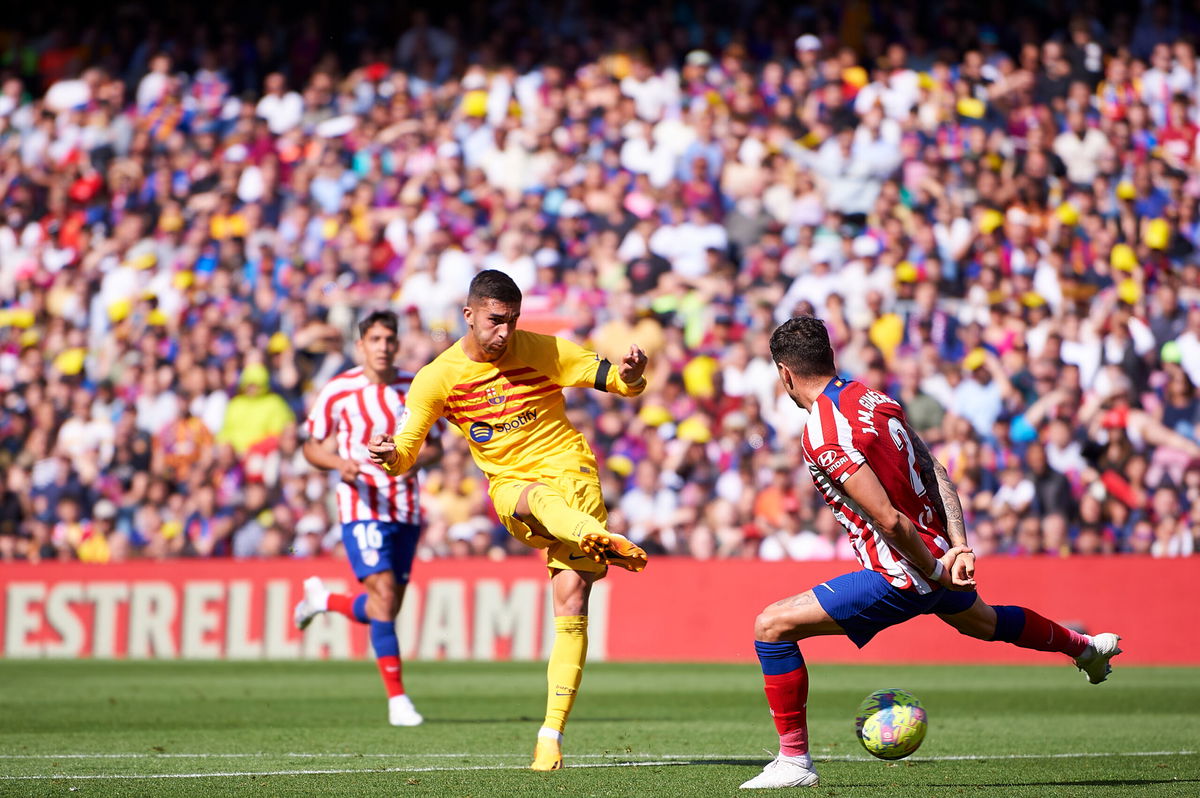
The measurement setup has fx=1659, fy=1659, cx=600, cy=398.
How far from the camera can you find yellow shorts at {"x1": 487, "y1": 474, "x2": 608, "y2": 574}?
317 inches

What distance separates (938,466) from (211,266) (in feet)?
57.2

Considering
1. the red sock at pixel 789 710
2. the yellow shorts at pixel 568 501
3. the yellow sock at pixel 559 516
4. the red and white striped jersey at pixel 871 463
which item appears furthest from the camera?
the yellow shorts at pixel 568 501

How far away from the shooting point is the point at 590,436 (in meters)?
19.1

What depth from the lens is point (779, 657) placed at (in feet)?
23.6

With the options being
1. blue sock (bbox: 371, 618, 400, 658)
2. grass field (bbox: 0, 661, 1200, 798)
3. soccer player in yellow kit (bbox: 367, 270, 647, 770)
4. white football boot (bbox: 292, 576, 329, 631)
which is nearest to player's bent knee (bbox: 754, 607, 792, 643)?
grass field (bbox: 0, 661, 1200, 798)

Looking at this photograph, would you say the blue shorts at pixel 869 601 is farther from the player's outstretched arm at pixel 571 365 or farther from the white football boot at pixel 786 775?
the player's outstretched arm at pixel 571 365

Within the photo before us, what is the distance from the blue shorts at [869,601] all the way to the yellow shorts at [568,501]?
1311mm

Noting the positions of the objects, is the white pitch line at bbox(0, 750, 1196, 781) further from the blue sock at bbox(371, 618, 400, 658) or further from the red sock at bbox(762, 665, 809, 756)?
the blue sock at bbox(371, 618, 400, 658)

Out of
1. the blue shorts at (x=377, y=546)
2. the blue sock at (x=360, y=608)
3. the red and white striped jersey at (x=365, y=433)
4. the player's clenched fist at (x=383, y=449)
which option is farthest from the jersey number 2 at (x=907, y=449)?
the blue sock at (x=360, y=608)

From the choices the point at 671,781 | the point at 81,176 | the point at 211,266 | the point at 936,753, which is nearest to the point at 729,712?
the point at 936,753

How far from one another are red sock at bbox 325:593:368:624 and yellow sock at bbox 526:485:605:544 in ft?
12.6

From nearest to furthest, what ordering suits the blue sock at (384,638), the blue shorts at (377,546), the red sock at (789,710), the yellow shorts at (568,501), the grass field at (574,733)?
the red sock at (789,710)
the grass field at (574,733)
the yellow shorts at (568,501)
the blue sock at (384,638)
the blue shorts at (377,546)

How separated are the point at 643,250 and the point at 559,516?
44.3 ft

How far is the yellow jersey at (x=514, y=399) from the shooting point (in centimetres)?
817
